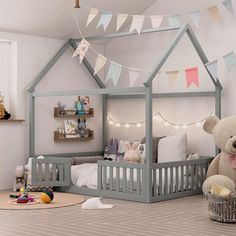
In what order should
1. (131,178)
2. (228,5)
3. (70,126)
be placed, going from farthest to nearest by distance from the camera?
(70,126), (228,5), (131,178)

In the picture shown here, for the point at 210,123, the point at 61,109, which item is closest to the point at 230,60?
the point at 210,123

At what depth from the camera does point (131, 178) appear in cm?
523

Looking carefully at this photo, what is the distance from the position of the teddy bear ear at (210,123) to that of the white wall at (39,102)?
5.99 feet

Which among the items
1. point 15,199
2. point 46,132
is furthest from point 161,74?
point 15,199

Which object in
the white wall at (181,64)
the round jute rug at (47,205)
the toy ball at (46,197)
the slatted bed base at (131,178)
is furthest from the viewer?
the white wall at (181,64)

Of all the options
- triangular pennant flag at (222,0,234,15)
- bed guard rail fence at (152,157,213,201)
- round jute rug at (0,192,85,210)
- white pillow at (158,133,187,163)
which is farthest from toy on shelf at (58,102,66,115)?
triangular pennant flag at (222,0,234,15)

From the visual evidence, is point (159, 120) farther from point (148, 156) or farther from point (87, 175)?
point (148, 156)

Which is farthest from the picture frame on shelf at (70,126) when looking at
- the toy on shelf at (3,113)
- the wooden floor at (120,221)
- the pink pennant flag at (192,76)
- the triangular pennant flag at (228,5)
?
the triangular pennant flag at (228,5)

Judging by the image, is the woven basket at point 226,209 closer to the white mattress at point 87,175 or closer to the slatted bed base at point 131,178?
the slatted bed base at point 131,178

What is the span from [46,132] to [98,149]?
82 centimetres

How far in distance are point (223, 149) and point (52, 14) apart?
7.74ft

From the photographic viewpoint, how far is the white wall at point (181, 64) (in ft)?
19.7

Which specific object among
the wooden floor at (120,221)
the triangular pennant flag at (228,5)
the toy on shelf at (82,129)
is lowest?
the wooden floor at (120,221)

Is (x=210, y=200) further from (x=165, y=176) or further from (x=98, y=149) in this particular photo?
(x=98, y=149)
